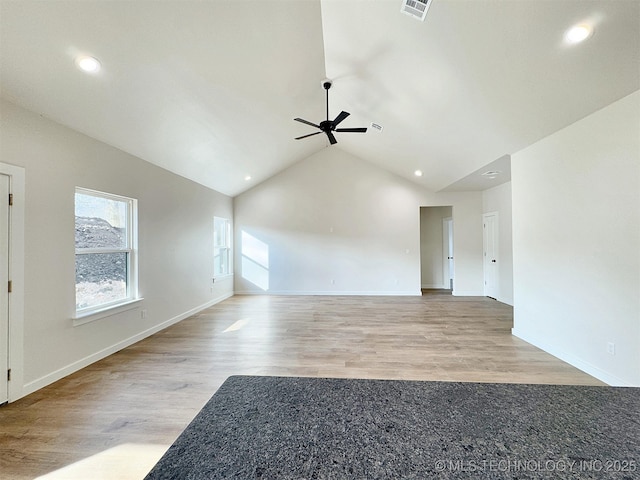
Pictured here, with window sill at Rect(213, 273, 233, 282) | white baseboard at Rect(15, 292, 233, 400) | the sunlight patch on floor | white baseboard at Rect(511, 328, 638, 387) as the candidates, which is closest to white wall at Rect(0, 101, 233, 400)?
white baseboard at Rect(15, 292, 233, 400)

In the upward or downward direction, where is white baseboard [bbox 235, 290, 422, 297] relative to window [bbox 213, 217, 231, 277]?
downward

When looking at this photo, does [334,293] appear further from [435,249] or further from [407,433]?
[407,433]

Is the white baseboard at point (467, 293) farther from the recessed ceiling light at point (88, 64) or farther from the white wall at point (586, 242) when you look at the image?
the recessed ceiling light at point (88, 64)

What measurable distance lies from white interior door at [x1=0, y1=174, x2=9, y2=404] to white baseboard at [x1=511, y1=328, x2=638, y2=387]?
5404 millimetres

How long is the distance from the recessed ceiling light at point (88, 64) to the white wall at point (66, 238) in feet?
2.41

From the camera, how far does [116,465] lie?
1745mm

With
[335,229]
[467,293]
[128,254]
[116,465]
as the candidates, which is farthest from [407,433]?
[467,293]

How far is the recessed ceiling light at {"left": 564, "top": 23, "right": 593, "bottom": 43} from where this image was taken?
2064 mm

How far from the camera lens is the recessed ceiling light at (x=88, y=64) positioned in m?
2.31

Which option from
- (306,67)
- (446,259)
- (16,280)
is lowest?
(446,259)

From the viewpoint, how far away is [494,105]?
3.16 meters

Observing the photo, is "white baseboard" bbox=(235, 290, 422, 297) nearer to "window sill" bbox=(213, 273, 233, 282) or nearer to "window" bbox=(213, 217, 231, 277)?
"window sill" bbox=(213, 273, 233, 282)

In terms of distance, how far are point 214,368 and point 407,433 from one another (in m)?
2.97

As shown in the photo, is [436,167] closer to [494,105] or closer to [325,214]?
[494,105]
